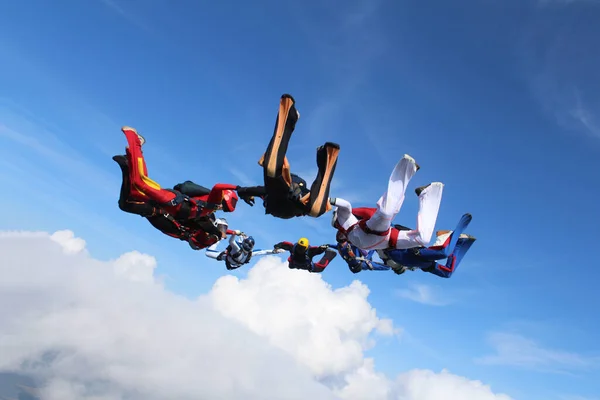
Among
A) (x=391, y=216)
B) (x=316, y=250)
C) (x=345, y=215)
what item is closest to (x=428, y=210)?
(x=391, y=216)

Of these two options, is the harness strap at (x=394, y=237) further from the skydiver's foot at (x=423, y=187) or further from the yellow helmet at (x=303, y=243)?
the yellow helmet at (x=303, y=243)

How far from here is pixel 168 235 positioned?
9.86 m

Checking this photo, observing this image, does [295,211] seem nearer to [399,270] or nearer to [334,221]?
[334,221]

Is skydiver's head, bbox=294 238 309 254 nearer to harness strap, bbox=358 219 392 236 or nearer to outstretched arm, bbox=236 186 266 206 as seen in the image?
harness strap, bbox=358 219 392 236

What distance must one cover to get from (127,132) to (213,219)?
256 cm

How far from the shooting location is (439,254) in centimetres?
877

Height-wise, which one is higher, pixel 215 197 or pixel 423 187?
pixel 215 197

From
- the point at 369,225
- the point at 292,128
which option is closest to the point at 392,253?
the point at 369,225

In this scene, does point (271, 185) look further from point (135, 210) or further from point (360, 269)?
point (360, 269)

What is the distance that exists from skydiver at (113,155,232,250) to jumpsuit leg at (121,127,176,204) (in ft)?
1.26

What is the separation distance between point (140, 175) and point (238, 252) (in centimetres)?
393

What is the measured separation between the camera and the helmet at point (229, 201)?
26.9ft

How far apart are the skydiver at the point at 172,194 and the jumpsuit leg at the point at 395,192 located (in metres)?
2.72

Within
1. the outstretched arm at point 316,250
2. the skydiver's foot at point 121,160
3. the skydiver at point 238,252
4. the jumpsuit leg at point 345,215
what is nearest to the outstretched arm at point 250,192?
the jumpsuit leg at point 345,215
